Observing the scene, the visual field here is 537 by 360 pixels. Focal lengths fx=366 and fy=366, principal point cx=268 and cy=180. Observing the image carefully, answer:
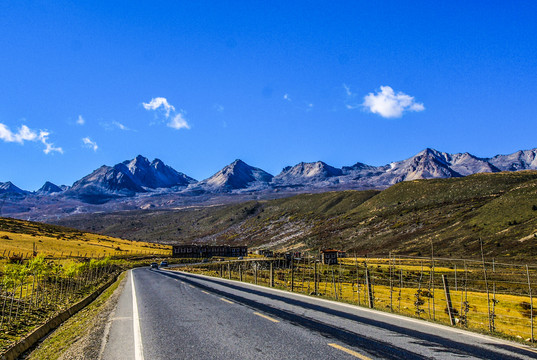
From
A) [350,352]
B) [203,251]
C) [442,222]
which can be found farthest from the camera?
[203,251]

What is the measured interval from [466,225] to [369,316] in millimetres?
121990

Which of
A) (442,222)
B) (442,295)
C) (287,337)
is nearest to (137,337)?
(287,337)

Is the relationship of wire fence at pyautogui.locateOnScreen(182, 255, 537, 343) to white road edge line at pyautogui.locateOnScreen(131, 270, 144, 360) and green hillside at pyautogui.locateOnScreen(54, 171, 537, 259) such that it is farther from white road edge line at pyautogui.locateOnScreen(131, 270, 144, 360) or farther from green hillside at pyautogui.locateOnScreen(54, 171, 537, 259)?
green hillside at pyautogui.locateOnScreen(54, 171, 537, 259)

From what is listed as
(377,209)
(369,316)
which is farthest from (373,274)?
(377,209)

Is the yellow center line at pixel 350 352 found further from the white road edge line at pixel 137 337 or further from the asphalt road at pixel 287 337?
the white road edge line at pixel 137 337

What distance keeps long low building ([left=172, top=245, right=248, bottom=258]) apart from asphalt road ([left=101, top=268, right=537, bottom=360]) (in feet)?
385

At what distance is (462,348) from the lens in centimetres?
923

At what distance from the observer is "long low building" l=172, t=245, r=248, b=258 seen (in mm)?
129500

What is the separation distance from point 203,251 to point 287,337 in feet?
437

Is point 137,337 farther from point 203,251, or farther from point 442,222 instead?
point 442,222

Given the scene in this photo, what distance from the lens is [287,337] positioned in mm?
10211

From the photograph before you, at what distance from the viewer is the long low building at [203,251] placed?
130 metres

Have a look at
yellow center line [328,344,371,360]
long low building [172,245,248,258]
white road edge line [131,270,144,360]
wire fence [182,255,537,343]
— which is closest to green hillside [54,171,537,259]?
long low building [172,245,248,258]

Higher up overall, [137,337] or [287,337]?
[287,337]
